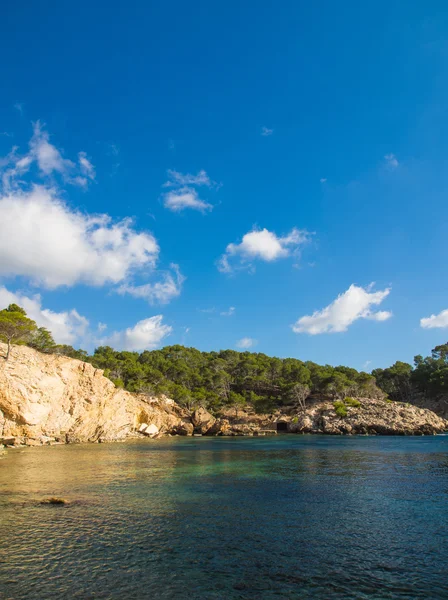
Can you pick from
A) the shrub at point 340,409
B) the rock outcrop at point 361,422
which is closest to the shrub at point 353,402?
the rock outcrop at point 361,422

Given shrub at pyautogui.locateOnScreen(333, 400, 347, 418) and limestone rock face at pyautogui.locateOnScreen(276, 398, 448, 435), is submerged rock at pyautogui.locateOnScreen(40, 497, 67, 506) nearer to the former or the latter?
limestone rock face at pyautogui.locateOnScreen(276, 398, 448, 435)

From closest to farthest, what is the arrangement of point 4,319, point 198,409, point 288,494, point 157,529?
point 157,529, point 288,494, point 4,319, point 198,409

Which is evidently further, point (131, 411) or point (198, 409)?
point (198, 409)

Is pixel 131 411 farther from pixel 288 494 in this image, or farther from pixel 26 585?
A: pixel 26 585

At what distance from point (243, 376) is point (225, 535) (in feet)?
343

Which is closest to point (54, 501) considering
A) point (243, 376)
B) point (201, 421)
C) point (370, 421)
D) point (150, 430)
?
point (150, 430)

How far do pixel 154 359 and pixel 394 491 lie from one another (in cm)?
9480

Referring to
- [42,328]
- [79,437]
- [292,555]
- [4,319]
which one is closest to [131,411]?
[79,437]

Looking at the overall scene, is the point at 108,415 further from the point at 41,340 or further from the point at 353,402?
the point at 353,402

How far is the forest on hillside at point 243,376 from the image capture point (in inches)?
3696

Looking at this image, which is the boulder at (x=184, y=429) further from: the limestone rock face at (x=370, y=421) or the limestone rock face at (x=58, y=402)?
the limestone rock face at (x=370, y=421)

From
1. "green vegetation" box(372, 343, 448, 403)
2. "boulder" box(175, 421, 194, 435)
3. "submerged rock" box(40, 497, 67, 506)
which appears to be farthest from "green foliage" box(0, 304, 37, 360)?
"green vegetation" box(372, 343, 448, 403)

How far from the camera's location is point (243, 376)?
4619 inches

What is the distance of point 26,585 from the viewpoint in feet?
32.7
